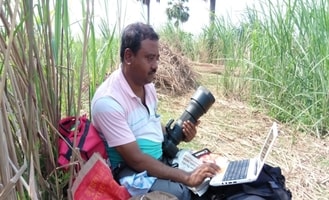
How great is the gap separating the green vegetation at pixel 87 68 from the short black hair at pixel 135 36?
0.10 meters

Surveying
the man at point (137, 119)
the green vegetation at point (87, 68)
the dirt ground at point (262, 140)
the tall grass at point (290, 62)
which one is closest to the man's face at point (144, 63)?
the man at point (137, 119)

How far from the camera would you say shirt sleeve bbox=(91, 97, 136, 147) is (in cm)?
191

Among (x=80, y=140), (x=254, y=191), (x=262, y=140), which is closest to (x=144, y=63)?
(x=80, y=140)

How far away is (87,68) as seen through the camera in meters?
2.24

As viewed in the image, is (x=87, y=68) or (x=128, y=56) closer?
(x=128, y=56)

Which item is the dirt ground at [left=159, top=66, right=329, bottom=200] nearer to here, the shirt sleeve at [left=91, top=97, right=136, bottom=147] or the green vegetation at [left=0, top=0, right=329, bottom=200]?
the green vegetation at [left=0, top=0, right=329, bottom=200]

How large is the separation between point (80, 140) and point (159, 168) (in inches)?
14.1

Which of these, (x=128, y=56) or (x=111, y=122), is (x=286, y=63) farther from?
(x=111, y=122)

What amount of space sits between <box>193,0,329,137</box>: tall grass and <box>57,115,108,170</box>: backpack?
2.17 meters

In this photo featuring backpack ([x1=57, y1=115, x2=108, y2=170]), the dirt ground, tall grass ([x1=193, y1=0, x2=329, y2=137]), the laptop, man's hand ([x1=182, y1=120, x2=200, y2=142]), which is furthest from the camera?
tall grass ([x1=193, y1=0, x2=329, y2=137])

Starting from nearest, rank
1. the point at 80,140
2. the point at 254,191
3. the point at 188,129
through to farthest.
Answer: the point at 80,140
the point at 254,191
the point at 188,129

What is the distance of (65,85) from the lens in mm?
1553

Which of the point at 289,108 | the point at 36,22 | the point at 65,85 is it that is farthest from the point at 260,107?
the point at 36,22

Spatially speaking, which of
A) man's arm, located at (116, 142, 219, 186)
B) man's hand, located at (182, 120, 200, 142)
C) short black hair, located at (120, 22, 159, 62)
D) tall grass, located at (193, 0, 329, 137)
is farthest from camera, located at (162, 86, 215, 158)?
tall grass, located at (193, 0, 329, 137)
